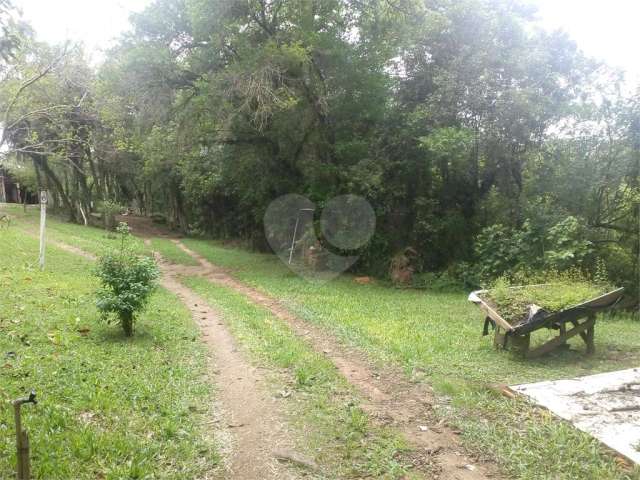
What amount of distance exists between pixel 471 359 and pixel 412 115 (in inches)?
360

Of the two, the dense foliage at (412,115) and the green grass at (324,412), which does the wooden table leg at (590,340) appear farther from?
the dense foliage at (412,115)

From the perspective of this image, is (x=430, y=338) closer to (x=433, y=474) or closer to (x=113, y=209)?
(x=433, y=474)

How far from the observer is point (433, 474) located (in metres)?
3.66

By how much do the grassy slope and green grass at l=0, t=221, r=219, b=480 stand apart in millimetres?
2487

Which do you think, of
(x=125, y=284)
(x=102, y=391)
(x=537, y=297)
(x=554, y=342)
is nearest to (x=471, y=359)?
(x=554, y=342)

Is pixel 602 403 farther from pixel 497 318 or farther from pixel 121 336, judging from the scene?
pixel 121 336

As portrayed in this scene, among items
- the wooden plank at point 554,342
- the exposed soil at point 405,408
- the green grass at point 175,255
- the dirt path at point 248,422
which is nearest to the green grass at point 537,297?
the wooden plank at point 554,342

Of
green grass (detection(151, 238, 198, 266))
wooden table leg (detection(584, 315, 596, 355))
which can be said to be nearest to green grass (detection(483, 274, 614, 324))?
wooden table leg (detection(584, 315, 596, 355))

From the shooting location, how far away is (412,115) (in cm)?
1367

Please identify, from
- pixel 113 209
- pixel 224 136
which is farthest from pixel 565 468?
pixel 113 209

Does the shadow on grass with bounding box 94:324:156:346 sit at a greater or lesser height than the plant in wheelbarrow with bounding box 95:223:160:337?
lesser

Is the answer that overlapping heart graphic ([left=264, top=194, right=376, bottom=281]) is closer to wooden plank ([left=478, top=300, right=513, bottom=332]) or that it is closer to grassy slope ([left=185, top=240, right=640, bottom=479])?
grassy slope ([left=185, top=240, right=640, bottom=479])

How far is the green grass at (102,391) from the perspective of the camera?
3.57 meters

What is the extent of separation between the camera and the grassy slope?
12.6 ft
